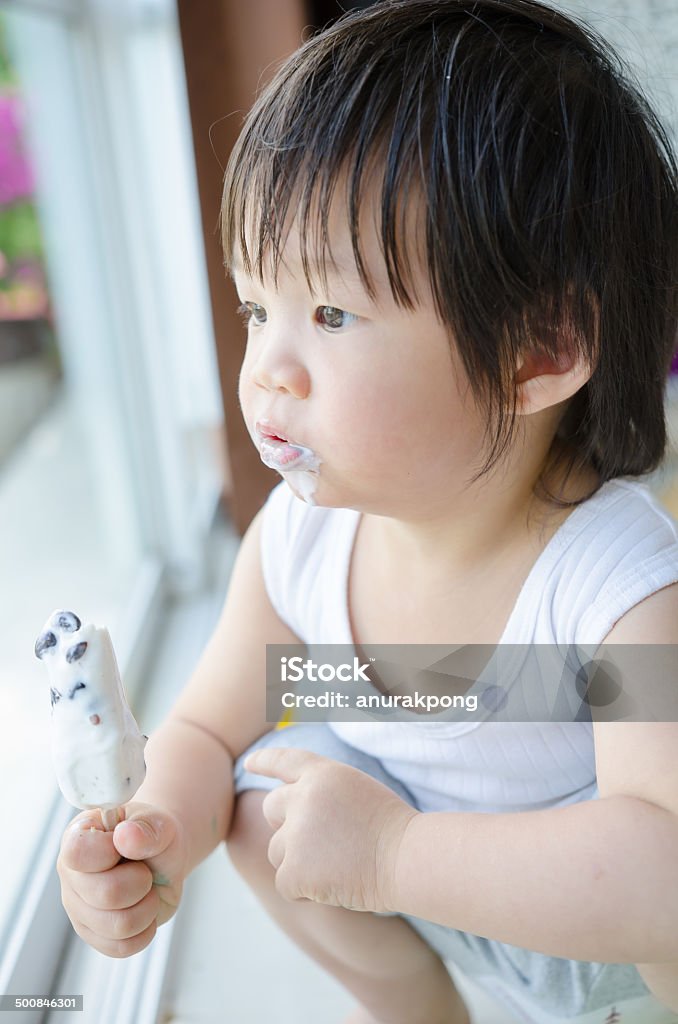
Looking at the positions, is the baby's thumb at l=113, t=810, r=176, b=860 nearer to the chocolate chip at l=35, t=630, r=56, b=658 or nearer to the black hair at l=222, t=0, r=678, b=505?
the chocolate chip at l=35, t=630, r=56, b=658

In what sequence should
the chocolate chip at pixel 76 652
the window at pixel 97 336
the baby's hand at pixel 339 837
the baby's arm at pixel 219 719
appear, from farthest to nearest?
the window at pixel 97 336 < the baby's arm at pixel 219 719 < the baby's hand at pixel 339 837 < the chocolate chip at pixel 76 652

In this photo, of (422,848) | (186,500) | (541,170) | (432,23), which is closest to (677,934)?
(422,848)

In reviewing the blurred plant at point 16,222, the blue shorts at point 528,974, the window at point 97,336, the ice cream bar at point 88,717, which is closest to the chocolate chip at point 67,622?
the ice cream bar at point 88,717

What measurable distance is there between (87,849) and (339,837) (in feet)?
0.50

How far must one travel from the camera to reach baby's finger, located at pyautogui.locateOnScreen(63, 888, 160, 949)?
0.59 m

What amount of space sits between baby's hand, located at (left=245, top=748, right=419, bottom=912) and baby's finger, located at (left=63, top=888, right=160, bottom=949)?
0.09 metres

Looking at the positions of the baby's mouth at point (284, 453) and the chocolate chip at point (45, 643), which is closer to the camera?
the chocolate chip at point (45, 643)

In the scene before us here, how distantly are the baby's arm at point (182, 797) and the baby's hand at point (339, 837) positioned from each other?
0.08m

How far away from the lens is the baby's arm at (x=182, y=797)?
0.58 m

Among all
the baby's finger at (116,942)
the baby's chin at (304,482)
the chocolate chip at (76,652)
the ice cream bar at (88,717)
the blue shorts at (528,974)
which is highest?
the baby's chin at (304,482)

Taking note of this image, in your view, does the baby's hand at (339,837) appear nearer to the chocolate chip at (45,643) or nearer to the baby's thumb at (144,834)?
the baby's thumb at (144,834)

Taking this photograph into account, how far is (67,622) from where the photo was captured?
505 mm

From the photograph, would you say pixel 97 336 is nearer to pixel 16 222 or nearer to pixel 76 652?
pixel 16 222

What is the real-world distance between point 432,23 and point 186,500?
991mm
